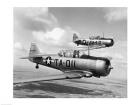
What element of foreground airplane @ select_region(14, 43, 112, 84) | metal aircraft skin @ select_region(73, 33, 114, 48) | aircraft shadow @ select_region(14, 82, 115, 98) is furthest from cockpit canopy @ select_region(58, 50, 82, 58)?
aircraft shadow @ select_region(14, 82, 115, 98)

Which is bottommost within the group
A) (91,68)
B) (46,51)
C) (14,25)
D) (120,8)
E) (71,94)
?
(71,94)

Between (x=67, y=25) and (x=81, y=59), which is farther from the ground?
(x=67, y=25)

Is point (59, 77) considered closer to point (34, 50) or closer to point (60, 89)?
point (60, 89)

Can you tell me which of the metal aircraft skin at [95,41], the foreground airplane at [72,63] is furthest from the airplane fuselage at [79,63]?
the metal aircraft skin at [95,41]

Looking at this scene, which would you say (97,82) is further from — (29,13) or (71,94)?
(29,13)

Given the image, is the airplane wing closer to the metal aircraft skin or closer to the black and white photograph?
the black and white photograph

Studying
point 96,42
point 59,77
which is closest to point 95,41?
point 96,42
